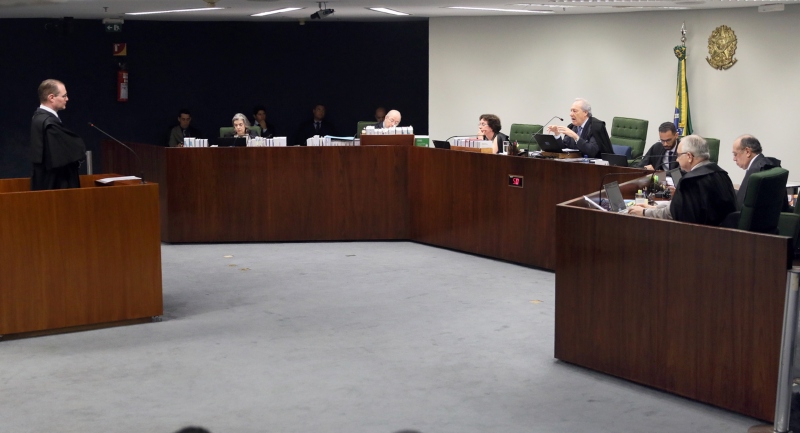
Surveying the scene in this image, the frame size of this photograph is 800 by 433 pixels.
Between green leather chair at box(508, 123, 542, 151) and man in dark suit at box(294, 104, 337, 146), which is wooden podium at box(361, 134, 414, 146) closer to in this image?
green leather chair at box(508, 123, 542, 151)

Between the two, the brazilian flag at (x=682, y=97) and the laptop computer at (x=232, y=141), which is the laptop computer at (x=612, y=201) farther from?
the brazilian flag at (x=682, y=97)

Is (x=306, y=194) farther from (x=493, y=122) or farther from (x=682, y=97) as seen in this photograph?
(x=682, y=97)

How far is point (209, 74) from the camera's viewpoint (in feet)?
49.1

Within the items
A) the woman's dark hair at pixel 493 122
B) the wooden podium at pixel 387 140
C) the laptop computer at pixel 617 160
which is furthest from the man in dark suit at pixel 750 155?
the wooden podium at pixel 387 140

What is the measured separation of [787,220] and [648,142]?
19.3 feet

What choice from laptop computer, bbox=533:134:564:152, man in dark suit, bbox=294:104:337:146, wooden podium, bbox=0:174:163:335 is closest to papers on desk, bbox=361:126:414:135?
laptop computer, bbox=533:134:564:152

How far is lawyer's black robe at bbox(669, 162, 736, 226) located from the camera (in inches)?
199

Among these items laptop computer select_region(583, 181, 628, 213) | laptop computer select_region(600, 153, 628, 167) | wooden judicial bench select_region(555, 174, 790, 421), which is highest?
laptop computer select_region(600, 153, 628, 167)

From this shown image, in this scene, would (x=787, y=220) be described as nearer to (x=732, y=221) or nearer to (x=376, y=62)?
(x=732, y=221)

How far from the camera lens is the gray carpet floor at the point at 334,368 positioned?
4746 millimetres

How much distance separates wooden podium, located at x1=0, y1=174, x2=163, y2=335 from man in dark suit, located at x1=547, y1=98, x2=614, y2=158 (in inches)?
151

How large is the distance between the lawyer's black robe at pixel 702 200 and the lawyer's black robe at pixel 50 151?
406 centimetres

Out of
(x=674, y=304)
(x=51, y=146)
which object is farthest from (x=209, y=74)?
(x=674, y=304)

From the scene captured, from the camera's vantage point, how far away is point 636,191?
273 inches
